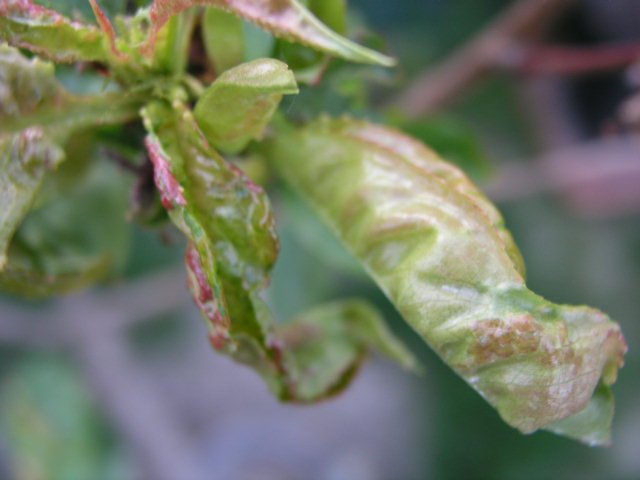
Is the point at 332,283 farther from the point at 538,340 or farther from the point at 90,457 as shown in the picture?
the point at 538,340

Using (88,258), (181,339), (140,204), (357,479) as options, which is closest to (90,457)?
(181,339)

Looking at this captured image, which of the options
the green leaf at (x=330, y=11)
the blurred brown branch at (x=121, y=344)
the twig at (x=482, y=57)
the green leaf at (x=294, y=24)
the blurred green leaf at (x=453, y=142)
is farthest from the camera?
the blurred brown branch at (x=121, y=344)

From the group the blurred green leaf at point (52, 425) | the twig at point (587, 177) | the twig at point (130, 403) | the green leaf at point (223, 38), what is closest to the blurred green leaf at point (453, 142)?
the green leaf at point (223, 38)

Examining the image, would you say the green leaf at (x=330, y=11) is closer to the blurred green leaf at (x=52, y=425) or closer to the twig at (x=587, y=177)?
the twig at (x=587, y=177)

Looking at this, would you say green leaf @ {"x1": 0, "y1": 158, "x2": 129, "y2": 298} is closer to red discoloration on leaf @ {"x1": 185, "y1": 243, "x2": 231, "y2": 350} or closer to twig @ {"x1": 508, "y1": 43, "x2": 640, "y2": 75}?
red discoloration on leaf @ {"x1": 185, "y1": 243, "x2": 231, "y2": 350}

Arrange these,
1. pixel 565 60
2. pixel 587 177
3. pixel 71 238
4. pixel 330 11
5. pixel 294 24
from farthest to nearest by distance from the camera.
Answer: pixel 587 177 → pixel 565 60 → pixel 71 238 → pixel 330 11 → pixel 294 24

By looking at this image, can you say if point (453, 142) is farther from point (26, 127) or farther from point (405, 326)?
point (405, 326)

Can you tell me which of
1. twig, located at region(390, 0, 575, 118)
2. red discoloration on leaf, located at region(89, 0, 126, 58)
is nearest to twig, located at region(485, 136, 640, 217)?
twig, located at region(390, 0, 575, 118)

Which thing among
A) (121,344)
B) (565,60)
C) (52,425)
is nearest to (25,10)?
(565,60)
